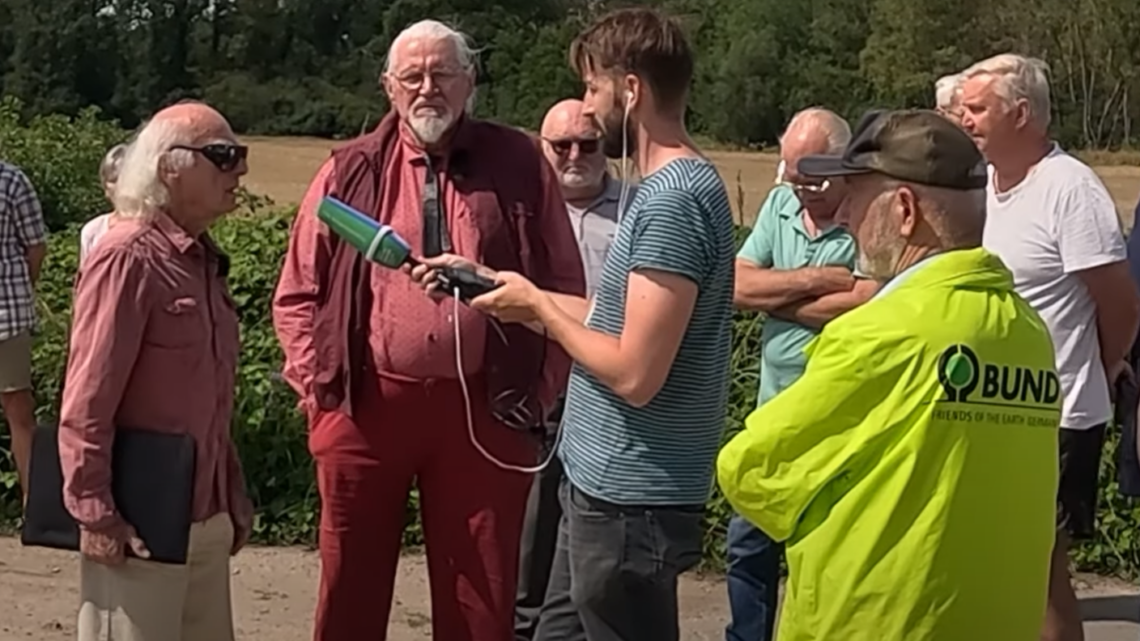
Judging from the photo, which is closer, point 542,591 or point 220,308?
point 220,308

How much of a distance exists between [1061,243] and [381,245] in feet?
6.98

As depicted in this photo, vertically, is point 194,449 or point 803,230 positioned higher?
point 803,230

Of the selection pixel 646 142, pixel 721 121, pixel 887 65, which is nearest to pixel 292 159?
pixel 721 121

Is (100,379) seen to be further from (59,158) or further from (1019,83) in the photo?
(59,158)

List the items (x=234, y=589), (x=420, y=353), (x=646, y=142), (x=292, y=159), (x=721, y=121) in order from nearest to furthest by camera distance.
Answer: (x=646, y=142) → (x=420, y=353) → (x=234, y=589) → (x=292, y=159) → (x=721, y=121)

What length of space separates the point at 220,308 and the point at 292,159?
4278cm

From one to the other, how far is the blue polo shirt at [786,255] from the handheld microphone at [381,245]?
4.95 ft

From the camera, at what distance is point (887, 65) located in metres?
59.1

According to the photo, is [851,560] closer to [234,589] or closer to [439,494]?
[439,494]

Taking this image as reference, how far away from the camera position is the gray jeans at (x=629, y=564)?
12.1ft

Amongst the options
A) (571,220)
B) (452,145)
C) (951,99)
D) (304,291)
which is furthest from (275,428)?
(951,99)

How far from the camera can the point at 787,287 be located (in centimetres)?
532

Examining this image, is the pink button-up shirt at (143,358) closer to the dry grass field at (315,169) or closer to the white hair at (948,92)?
the white hair at (948,92)

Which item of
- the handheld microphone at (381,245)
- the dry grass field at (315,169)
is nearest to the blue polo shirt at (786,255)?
the handheld microphone at (381,245)
